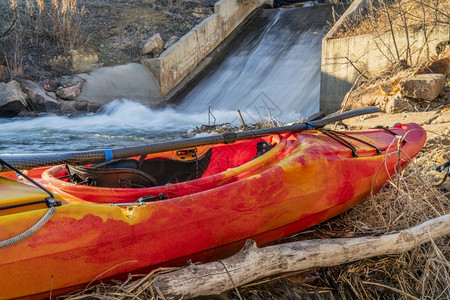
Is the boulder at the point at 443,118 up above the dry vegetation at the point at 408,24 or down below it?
below

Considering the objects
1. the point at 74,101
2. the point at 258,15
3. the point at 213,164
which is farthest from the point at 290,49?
the point at 213,164

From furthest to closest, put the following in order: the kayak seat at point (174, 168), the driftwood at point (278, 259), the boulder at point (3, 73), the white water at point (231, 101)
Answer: the boulder at point (3, 73), the white water at point (231, 101), the kayak seat at point (174, 168), the driftwood at point (278, 259)

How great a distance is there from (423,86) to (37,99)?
23.3 feet

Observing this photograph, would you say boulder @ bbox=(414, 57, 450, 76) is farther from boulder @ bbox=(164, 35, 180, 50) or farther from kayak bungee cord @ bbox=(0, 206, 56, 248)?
boulder @ bbox=(164, 35, 180, 50)

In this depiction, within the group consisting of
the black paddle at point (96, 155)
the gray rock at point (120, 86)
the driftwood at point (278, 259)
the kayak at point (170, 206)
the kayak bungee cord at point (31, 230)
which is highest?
the black paddle at point (96, 155)

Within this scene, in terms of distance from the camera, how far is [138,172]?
8.25 ft

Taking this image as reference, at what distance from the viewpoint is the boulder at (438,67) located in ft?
19.2

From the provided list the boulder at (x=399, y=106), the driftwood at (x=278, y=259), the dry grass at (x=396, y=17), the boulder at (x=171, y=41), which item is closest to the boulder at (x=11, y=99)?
the boulder at (x=171, y=41)

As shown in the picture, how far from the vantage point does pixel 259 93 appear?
9.85 meters

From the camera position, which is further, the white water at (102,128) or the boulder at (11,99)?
the boulder at (11,99)

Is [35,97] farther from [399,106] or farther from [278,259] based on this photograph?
[278,259]

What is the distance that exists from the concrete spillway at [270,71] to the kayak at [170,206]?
5.74 meters

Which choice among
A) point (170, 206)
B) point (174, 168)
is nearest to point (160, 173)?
point (174, 168)

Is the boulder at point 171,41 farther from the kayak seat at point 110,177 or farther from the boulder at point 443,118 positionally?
the kayak seat at point 110,177
